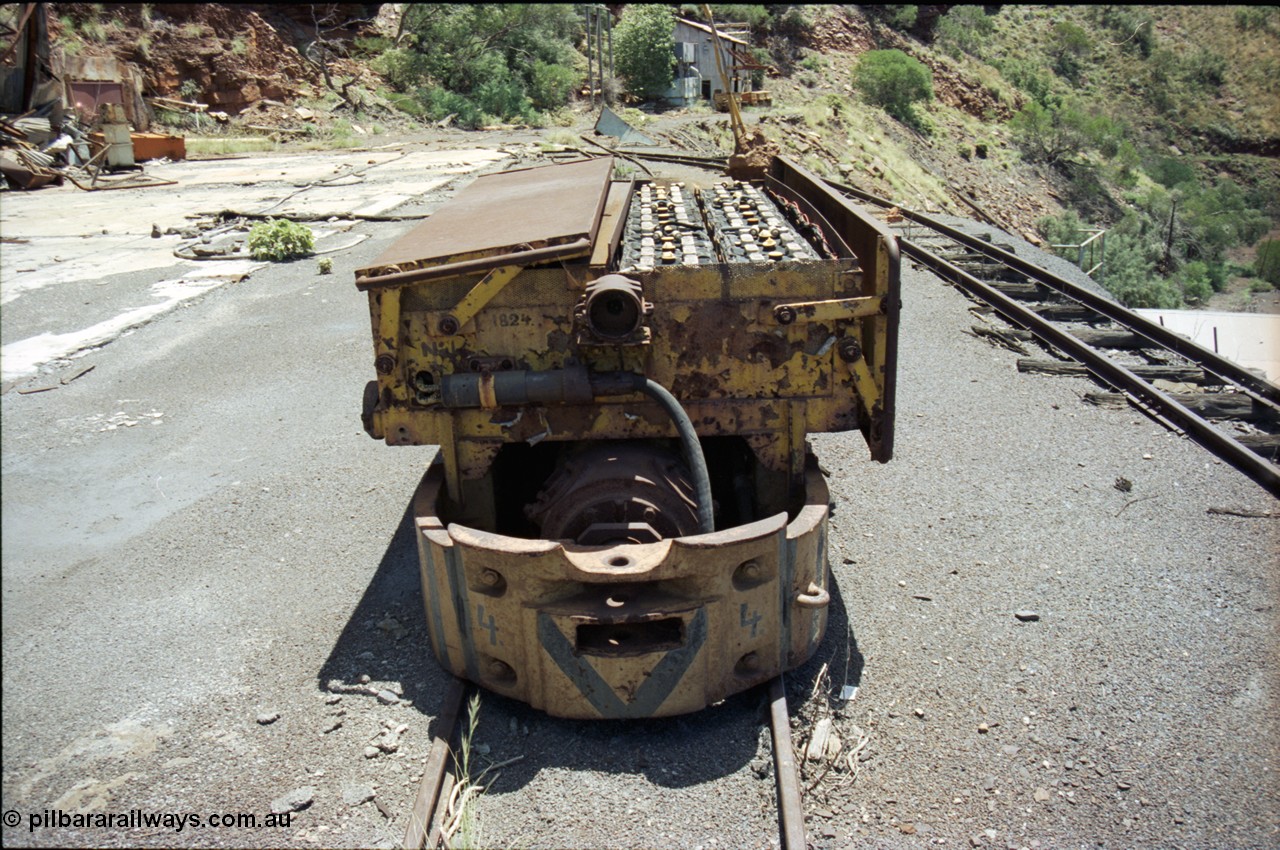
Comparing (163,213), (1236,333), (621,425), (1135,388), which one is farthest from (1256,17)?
(621,425)

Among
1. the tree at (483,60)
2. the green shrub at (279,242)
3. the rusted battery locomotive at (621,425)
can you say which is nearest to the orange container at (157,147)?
the tree at (483,60)

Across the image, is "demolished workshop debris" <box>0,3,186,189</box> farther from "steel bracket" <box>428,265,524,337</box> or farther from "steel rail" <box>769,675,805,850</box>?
"steel rail" <box>769,675,805,850</box>

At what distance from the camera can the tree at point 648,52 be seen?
41.6m

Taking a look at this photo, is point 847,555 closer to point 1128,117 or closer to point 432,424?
point 432,424

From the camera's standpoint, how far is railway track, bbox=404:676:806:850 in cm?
322

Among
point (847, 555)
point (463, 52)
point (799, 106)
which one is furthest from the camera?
point (463, 52)

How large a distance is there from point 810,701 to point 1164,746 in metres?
1.40

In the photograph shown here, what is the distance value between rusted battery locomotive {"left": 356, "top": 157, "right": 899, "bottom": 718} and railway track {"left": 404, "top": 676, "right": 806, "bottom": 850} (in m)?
0.14

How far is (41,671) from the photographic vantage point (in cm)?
391

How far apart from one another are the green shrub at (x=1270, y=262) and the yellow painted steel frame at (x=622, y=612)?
28.4 metres

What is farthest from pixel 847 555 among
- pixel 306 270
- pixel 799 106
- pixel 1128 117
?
pixel 1128 117

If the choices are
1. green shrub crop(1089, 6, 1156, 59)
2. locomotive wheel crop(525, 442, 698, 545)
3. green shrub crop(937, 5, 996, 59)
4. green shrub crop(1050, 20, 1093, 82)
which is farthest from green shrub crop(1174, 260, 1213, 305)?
green shrub crop(1050, 20, 1093, 82)

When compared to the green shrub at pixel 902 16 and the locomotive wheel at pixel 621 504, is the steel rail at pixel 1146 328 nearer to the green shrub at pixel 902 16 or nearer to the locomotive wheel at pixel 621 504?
the locomotive wheel at pixel 621 504

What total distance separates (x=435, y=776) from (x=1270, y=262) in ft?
99.3
